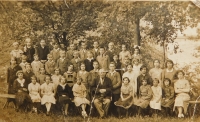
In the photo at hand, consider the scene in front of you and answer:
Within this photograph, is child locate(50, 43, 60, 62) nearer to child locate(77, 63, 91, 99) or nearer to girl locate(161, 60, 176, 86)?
child locate(77, 63, 91, 99)

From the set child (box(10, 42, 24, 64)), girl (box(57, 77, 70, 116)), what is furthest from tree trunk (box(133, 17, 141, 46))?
child (box(10, 42, 24, 64))

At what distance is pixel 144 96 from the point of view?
2893mm

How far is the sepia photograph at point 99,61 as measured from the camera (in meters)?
2.87

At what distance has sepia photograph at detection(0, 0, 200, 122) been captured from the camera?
2.87 m

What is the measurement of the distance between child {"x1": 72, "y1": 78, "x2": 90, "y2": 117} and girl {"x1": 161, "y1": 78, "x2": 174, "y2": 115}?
2.65 ft

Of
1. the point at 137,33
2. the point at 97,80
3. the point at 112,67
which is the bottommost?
the point at 97,80

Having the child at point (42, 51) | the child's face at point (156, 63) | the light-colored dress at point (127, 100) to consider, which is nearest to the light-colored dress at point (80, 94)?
the light-colored dress at point (127, 100)

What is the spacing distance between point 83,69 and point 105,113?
1.71ft

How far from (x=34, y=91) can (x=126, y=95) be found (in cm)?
98

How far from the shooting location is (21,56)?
293 cm

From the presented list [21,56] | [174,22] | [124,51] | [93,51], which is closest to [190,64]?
[174,22]

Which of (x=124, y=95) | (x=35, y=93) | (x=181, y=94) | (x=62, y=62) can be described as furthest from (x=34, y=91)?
(x=181, y=94)

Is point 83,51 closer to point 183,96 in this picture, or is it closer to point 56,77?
point 56,77

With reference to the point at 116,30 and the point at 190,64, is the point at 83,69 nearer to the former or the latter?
the point at 116,30
